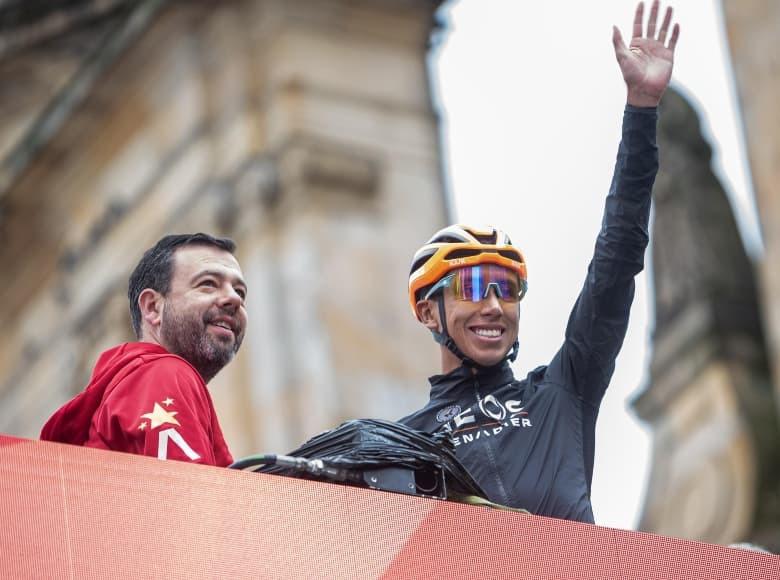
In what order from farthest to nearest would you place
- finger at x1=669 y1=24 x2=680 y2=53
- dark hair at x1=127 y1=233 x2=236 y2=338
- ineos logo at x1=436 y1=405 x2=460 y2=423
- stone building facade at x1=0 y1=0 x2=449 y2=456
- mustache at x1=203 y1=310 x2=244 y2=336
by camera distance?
stone building facade at x1=0 y1=0 x2=449 y2=456 → finger at x1=669 y1=24 x2=680 y2=53 → ineos logo at x1=436 y1=405 x2=460 y2=423 → dark hair at x1=127 y1=233 x2=236 y2=338 → mustache at x1=203 y1=310 x2=244 y2=336

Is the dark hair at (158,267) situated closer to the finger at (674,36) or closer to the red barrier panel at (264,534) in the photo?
the red barrier panel at (264,534)

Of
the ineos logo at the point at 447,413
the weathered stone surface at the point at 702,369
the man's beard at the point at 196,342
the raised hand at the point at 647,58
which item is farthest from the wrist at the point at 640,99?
the weathered stone surface at the point at 702,369

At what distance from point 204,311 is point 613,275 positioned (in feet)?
3.91

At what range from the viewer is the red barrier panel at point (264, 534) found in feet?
17.9

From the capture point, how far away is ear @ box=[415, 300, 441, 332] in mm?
7203

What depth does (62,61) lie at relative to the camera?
82.8ft

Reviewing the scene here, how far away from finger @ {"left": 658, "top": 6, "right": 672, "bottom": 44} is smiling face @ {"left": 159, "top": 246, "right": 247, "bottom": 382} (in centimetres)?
152

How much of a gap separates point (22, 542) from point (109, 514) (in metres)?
0.25

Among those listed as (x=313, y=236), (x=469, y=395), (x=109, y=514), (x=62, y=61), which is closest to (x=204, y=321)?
(x=469, y=395)

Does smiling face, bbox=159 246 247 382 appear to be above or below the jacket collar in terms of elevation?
above

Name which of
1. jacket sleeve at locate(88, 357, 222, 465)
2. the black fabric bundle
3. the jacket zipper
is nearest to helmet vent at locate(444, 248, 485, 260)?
the jacket zipper

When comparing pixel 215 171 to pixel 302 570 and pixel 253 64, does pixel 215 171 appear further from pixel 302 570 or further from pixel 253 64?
pixel 302 570

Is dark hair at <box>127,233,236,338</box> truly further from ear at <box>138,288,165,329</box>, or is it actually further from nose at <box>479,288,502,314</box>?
nose at <box>479,288,502,314</box>

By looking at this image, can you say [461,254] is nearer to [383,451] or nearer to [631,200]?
[631,200]
